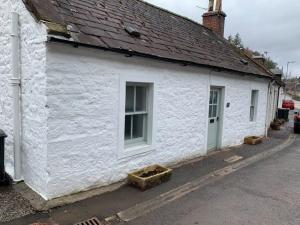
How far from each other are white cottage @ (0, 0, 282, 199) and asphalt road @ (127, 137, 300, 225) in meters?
1.56

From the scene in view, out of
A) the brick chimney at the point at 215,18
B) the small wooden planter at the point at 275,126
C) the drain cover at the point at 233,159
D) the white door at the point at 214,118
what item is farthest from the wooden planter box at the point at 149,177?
the small wooden planter at the point at 275,126

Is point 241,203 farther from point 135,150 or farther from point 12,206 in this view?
point 12,206

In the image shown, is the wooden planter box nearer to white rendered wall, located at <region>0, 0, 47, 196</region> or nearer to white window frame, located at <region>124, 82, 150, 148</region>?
white window frame, located at <region>124, 82, 150, 148</region>

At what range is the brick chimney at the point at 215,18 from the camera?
14.3 m

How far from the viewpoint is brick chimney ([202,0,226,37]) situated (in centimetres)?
1433

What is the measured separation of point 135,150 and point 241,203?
98.0 inches

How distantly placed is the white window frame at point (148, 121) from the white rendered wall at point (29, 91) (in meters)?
1.65

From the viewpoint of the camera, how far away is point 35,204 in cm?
477

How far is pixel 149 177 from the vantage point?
6.00m

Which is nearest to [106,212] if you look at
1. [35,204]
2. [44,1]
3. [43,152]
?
[35,204]

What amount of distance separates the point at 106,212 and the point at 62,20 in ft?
11.5

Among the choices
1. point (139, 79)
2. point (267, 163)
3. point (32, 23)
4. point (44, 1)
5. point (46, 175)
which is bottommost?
point (267, 163)

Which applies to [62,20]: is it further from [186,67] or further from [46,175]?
[186,67]

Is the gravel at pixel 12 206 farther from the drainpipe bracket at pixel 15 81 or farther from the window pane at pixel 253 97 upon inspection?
the window pane at pixel 253 97
